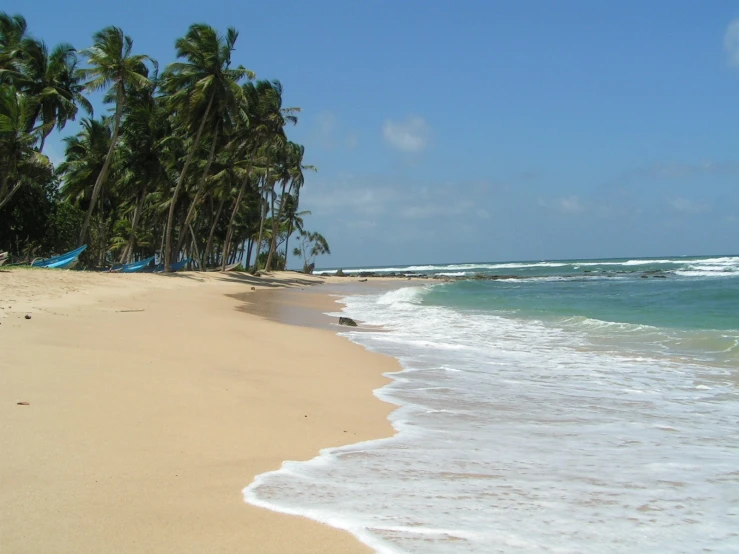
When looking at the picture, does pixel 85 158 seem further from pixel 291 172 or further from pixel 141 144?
pixel 291 172

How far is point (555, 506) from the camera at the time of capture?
3.40 m

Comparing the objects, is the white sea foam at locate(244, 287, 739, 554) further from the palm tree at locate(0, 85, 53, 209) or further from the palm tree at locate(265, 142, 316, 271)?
the palm tree at locate(265, 142, 316, 271)

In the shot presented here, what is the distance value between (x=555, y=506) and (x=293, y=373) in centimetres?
497

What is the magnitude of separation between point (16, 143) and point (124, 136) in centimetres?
946

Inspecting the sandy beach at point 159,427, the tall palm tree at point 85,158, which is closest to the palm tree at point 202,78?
the tall palm tree at point 85,158

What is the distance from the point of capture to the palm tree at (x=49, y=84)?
27.2 m

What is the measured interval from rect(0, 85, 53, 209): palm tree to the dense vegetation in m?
0.05

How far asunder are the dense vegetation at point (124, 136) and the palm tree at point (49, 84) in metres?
0.05

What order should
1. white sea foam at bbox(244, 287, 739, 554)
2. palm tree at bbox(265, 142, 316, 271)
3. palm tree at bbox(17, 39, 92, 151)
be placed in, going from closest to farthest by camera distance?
white sea foam at bbox(244, 287, 739, 554) → palm tree at bbox(17, 39, 92, 151) → palm tree at bbox(265, 142, 316, 271)

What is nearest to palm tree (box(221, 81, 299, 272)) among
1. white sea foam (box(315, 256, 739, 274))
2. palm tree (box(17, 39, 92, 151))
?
palm tree (box(17, 39, 92, 151))

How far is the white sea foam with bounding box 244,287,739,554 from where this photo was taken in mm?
3047

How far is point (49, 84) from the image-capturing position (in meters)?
28.1

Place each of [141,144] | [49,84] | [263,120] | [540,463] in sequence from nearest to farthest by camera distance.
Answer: [540,463] < [49,84] < [141,144] < [263,120]

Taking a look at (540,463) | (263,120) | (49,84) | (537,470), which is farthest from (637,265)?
(537,470)
